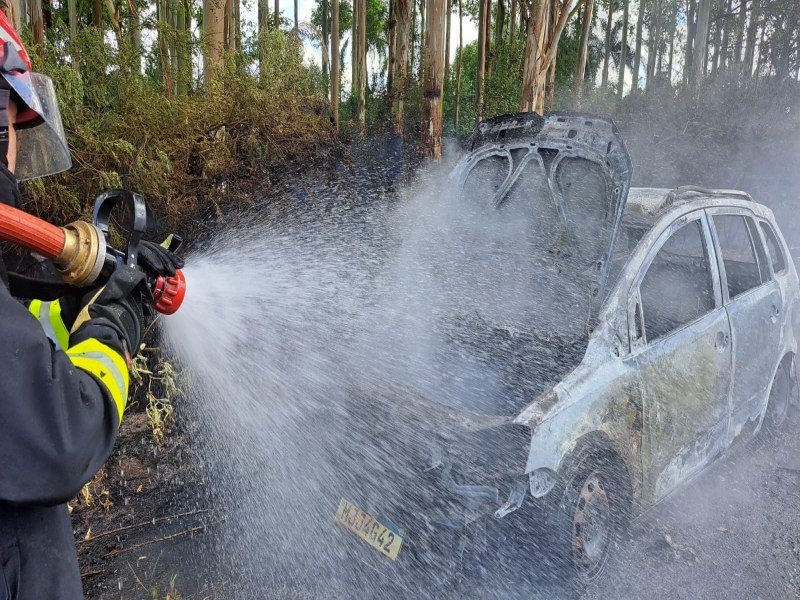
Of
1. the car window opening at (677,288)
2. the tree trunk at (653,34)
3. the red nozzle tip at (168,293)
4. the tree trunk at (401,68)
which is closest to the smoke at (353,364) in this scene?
the car window opening at (677,288)

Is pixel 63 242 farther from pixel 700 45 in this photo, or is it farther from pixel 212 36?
pixel 700 45

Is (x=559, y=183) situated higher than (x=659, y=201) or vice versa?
(x=559, y=183)

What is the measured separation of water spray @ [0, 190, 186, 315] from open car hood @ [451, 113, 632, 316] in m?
2.03

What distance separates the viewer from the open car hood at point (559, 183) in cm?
316

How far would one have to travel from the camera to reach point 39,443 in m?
1.24

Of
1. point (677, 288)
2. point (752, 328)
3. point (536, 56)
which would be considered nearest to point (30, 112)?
point (677, 288)

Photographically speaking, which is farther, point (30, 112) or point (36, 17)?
point (36, 17)

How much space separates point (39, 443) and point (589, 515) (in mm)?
2425

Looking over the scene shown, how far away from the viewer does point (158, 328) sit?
4.70 meters

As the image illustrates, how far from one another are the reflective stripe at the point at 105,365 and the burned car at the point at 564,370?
1390 millimetres

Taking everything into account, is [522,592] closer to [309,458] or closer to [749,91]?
[309,458]

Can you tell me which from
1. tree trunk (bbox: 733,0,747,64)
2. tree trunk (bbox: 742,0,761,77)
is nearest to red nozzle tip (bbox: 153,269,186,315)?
tree trunk (bbox: 742,0,761,77)

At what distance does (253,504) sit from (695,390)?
8.73 feet

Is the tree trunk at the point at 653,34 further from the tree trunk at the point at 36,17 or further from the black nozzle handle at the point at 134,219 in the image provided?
the black nozzle handle at the point at 134,219
